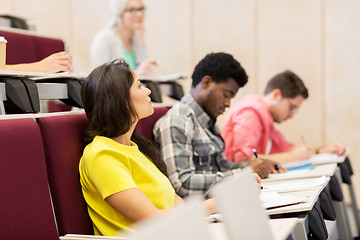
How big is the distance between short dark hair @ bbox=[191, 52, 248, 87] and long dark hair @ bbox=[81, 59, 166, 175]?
599mm

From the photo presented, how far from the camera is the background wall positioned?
417 cm

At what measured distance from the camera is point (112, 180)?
1.46 metres

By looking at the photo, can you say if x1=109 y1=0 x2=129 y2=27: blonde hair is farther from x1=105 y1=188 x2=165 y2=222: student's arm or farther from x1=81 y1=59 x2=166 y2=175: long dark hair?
x1=105 y1=188 x2=165 y2=222: student's arm

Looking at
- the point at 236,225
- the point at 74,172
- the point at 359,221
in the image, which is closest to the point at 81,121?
the point at 74,172

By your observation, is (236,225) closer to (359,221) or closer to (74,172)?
(74,172)

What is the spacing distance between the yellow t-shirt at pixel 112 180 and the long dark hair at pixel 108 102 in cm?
4

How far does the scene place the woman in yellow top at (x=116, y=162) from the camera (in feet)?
4.77

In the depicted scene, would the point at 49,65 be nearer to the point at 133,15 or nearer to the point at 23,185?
the point at 23,185

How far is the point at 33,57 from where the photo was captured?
2.51 metres

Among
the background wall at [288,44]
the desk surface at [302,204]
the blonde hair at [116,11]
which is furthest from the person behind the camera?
the background wall at [288,44]

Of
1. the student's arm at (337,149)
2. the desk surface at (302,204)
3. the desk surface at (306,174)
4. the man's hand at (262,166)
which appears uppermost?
the desk surface at (302,204)

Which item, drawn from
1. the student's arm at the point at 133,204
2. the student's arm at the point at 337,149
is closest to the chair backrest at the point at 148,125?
the student's arm at the point at 133,204

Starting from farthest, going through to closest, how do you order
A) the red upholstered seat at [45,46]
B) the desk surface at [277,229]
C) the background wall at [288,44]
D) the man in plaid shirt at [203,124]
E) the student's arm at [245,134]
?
the background wall at [288,44], the student's arm at [245,134], the red upholstered seat at [45,46], the man in plaid shirt at [203,124], the desk surface at [277,229]

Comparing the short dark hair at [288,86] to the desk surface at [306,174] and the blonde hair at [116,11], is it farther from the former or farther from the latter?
the blonde hair at [116,11]
